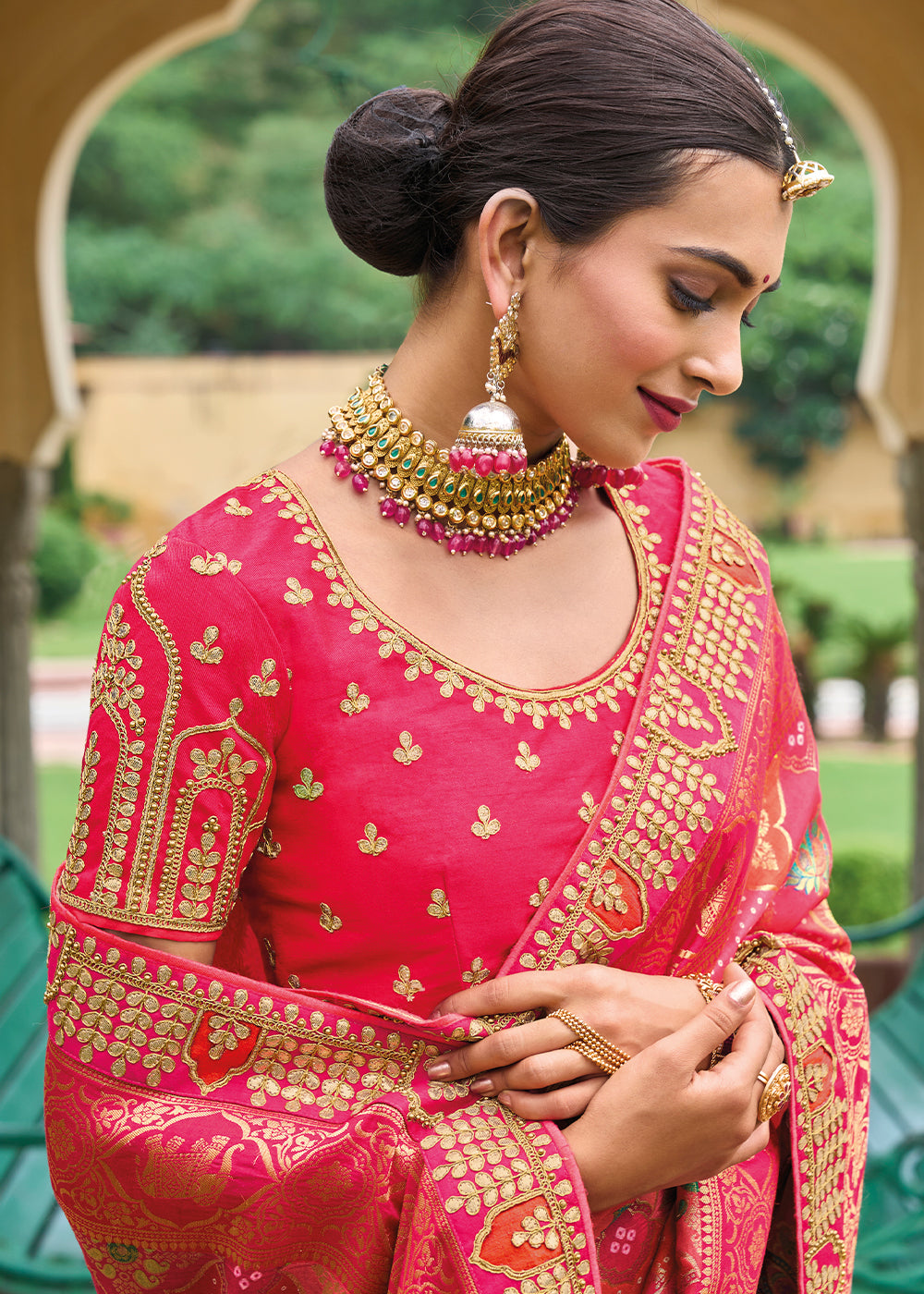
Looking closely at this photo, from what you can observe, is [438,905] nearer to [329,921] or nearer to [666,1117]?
[329,921]

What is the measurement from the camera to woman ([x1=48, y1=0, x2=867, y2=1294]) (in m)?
1.05

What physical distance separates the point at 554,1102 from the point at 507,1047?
6cm

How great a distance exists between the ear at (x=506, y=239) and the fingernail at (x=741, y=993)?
24.0 inches

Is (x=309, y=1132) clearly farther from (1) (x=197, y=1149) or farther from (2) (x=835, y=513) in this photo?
(2) (x=835, y=513)

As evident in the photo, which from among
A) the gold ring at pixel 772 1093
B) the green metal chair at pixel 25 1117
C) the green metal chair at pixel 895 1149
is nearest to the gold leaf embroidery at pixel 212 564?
Answer: the gold ring at pixel 772 1093

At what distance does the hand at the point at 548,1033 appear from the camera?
1088 mm

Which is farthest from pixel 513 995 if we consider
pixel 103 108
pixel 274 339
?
pixel 274 339

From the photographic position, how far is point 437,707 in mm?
1105

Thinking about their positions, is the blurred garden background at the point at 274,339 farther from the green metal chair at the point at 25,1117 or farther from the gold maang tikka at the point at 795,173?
the gold maang tikka at the point at 795,173

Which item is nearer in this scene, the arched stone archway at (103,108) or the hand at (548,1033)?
the hand at (548,1033)

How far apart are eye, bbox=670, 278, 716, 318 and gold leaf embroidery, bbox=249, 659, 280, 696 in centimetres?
43

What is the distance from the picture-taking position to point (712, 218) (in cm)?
104

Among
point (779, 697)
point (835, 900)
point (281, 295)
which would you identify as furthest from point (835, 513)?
point (779, 697)

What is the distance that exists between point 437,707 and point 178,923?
10.8 inches
